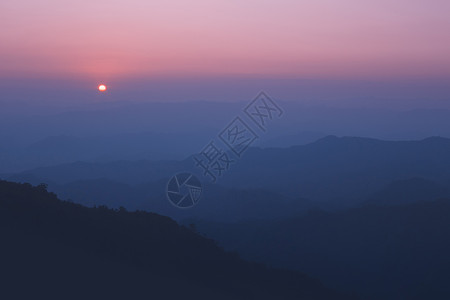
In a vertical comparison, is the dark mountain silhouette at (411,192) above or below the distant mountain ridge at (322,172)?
below

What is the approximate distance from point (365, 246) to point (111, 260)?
2050 inches

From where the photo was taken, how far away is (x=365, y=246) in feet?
223

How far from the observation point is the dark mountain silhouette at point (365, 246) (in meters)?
55.7

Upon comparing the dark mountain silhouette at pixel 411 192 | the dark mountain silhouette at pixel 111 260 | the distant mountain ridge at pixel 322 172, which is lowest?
the dark mountain silhouette at pixel 111 260

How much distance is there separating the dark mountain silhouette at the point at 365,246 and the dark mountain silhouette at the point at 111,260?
20.2m

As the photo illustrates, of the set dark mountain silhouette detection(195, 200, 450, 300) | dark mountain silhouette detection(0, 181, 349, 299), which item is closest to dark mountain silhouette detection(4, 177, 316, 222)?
dark mountain silhouette detection(195, 200, 450, 300)

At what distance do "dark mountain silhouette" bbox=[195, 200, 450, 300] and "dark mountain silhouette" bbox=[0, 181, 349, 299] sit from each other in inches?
795

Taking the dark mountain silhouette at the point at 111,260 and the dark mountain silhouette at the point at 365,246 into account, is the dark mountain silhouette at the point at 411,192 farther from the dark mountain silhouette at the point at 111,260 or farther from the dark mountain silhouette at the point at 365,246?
the dark mountain silhouette at the point at 111,260

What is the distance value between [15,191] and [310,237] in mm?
49733

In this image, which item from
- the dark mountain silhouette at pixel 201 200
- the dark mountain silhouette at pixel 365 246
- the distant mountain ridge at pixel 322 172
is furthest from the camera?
the distant mountain ridge at pixel 322 172

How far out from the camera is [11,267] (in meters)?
20.8

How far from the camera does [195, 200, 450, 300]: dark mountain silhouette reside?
55.7 meters

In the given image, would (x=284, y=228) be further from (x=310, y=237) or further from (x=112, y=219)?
(x=112, y=219)

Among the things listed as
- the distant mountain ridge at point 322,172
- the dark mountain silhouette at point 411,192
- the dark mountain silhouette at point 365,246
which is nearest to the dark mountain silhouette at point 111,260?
the dark mountain silhouette at point 365,246
